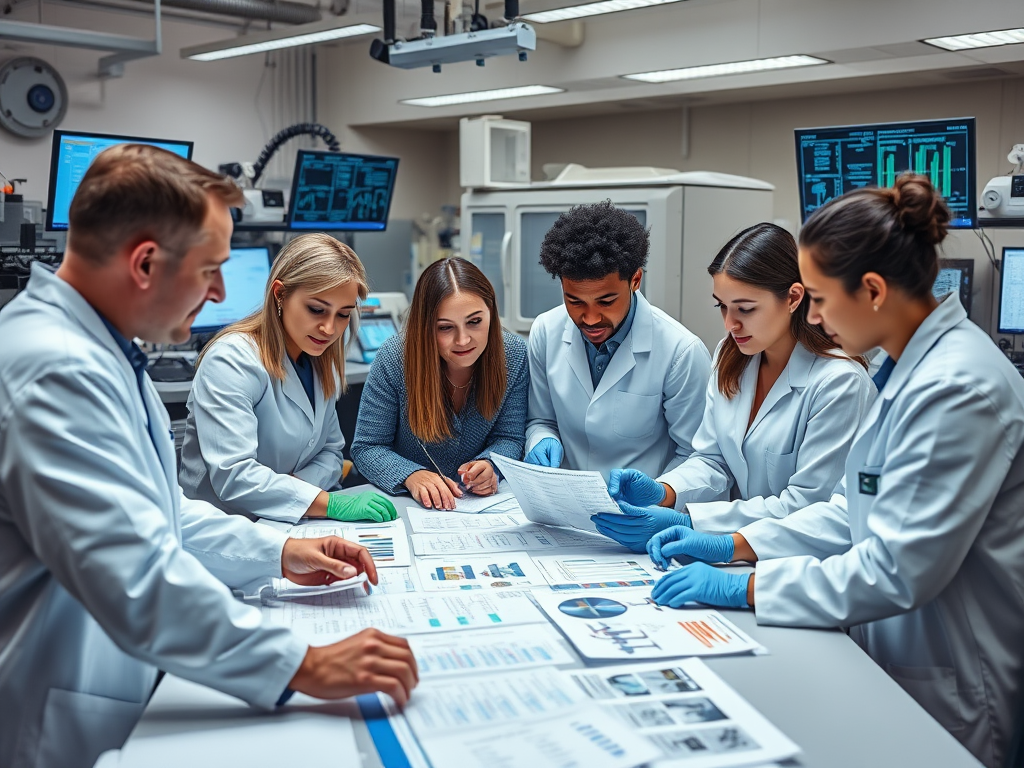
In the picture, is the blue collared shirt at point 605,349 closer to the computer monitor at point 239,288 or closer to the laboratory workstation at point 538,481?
the laboratory workstation at point 538,481

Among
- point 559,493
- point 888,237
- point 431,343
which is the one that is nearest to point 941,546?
point 888,237

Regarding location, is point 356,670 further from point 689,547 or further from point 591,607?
point 689,547

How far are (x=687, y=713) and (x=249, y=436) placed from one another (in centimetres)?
114

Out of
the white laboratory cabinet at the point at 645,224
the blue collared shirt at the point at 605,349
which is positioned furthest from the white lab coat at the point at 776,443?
the white laboratory cabinet at the point at 645,224

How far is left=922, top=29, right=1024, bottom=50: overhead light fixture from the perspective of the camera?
3.70 m

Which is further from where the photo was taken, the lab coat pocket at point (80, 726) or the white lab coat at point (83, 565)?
the lab coat pocket at point (80, 726)

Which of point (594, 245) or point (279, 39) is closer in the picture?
point (594, 245)

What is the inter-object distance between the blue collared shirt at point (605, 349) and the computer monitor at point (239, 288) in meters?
2.03

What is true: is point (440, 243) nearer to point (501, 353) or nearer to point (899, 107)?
point (899, 107)

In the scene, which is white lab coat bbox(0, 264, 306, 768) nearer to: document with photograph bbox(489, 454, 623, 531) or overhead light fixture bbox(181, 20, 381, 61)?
document with photograph bbox(489, 454, 623, 531)

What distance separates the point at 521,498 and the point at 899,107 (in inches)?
162

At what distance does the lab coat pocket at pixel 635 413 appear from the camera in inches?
84.7

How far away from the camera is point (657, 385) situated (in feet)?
7.02

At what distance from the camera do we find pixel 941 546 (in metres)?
1.20
